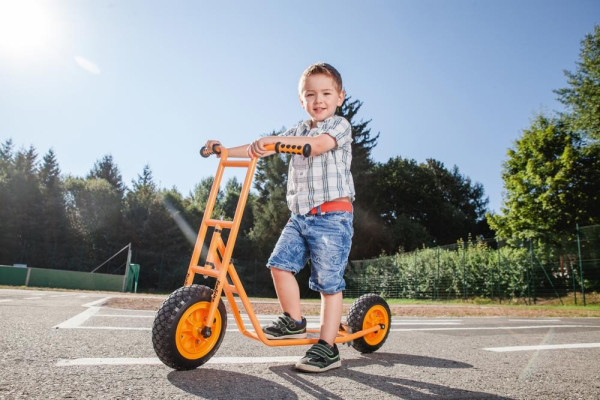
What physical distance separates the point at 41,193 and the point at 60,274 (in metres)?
18.7

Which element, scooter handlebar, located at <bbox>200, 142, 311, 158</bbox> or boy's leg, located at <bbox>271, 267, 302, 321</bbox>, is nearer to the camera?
Result: scooter handlebar, located at <bbox>200, 142, 311, 158</bbox>

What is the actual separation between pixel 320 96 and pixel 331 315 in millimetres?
1460

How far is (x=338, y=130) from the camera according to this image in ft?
8.94

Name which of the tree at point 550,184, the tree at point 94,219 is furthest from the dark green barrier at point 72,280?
the tree at point 550,184

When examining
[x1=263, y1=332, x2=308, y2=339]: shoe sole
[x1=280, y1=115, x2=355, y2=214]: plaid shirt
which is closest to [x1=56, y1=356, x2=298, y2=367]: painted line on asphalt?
[x1=263, y1=332, x2=308, y2=339]: shoe sole

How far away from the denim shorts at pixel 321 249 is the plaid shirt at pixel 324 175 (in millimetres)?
112

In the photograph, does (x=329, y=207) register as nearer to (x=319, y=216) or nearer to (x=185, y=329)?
(x=319, y=216)

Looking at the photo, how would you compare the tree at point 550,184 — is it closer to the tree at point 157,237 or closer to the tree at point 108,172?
the tree at point 157,237

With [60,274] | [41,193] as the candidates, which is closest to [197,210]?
[41,193]

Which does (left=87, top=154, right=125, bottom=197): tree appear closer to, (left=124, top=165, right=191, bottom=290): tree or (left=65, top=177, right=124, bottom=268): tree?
(left=65, top=177, right=124, bottom=268): tree

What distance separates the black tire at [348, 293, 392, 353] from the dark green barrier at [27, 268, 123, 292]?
2108cm

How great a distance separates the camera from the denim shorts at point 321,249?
2621 mm

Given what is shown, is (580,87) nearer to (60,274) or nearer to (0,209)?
(60,274)

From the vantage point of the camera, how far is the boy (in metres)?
2.60
